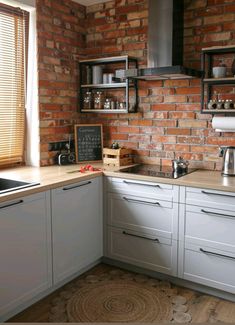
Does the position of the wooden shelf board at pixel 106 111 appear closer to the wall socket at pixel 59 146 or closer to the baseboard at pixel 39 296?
the wall socket at pixel 59 146

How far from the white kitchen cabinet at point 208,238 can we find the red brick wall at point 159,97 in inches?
23.1

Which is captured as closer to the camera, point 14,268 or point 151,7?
point 14,268

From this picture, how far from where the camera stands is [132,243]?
2.81 m

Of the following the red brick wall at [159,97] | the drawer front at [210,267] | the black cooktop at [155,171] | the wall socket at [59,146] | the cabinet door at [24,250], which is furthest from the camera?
the wall socket at [59,146]

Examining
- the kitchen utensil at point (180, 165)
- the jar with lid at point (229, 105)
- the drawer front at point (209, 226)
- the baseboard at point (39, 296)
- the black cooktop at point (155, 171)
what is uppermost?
the jar with lid at point (229, 105)

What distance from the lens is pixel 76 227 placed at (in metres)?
2.66

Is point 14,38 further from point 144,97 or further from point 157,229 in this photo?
point 157,229

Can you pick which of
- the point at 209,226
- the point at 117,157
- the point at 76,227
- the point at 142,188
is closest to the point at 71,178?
the point at 76,227

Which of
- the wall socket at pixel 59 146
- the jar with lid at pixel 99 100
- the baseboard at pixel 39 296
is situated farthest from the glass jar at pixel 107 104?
the baseboard at pixel 39 296

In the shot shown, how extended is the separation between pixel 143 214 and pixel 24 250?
95cm

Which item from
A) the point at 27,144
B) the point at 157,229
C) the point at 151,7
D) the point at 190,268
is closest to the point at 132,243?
the point at 157,229

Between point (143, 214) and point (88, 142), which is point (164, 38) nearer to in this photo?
point (88, 142)

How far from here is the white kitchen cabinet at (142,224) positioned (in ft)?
8.52

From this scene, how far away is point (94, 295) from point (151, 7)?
2.29 meters
